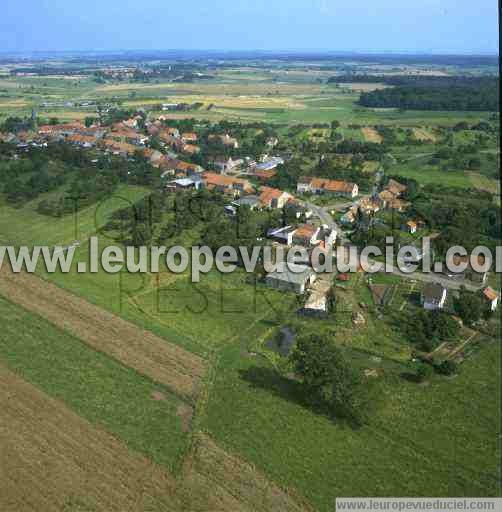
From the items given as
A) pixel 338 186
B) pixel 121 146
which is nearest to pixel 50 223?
pixel 338 186

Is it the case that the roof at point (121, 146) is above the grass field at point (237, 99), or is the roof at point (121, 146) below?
below

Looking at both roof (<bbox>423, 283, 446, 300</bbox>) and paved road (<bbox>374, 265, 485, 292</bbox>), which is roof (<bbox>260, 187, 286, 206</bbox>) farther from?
roof (<bbox>423, 283, 446, 300</bbox>)

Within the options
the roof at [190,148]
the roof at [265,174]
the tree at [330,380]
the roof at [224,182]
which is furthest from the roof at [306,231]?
the roof at [190,148]

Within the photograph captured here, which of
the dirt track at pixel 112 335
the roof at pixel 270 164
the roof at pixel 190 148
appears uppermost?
the roof at pixel 190 148

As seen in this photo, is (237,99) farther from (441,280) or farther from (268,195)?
(441,280)

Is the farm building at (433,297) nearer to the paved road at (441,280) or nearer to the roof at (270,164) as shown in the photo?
the paved road at (441,280)

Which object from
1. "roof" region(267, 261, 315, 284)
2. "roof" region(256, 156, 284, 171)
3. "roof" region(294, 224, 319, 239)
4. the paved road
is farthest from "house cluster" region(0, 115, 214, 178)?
the paved road

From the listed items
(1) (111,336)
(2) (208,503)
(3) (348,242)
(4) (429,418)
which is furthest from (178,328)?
(3) (348,242)
